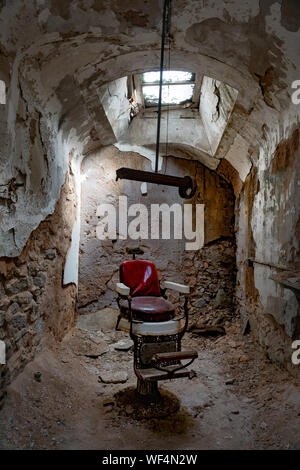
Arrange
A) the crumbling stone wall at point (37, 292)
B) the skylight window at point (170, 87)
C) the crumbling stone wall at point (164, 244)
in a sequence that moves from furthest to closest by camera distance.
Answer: the crumbling stone wall at point (164, 244) < the skylight window at point (170, 87) < the crumbling stone wall at point (37, 292)

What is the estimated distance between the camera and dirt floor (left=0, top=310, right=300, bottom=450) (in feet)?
6.22

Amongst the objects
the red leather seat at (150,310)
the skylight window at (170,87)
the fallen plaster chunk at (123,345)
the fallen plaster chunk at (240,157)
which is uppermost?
the skylight window at (170,87)

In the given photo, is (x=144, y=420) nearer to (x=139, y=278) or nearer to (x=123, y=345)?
(x=139, y=278)

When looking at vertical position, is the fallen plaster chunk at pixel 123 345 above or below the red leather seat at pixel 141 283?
below

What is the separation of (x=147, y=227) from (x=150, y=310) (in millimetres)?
2124

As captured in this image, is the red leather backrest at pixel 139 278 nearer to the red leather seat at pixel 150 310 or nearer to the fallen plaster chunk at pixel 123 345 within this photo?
the red leather seat at pixel 150 310

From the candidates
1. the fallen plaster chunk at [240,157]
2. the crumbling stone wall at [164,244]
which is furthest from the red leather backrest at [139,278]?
the fallen plaster chunk at [240,157]

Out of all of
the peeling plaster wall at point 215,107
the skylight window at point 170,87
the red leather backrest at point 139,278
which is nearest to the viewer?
the red leather backrest at point 139,278

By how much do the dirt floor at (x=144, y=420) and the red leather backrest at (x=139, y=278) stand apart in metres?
0.82

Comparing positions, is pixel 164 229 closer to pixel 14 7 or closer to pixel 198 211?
pixel 198 211

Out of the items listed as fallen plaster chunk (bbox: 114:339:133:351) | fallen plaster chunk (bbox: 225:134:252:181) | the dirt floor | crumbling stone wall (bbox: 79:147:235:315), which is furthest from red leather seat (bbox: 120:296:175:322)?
fallen plaster chunk (bbox: 225:134:252:181)

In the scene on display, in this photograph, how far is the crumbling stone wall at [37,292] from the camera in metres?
2.08

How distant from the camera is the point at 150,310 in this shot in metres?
2.43

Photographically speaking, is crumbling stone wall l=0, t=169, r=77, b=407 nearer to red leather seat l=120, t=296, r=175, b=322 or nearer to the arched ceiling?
the arched ceiling
